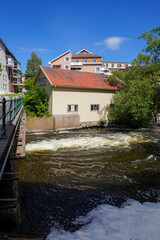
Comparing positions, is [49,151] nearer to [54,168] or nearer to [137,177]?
[54,168]

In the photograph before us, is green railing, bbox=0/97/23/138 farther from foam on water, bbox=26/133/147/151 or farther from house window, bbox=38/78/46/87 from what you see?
house window, bbox=38/78/46/87

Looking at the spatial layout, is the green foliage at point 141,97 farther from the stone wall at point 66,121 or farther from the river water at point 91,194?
the river water at point 91,194

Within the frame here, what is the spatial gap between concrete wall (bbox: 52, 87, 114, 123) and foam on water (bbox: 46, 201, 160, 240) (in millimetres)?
12981

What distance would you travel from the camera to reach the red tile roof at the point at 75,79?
682 inches

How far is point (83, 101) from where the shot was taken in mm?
18547

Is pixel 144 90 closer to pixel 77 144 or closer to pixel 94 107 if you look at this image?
pixel 94 107

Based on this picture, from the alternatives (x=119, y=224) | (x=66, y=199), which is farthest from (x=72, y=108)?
(x=119, y=224)

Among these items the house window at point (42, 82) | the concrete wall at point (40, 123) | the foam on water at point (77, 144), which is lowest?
the foam on water at point (77, 144)

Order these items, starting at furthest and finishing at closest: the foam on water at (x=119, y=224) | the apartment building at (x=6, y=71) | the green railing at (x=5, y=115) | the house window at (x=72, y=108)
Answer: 1. the apartment building at (x=6, y=71)
2. the house window at (x=72, y=108)
3. the green railing at (x=5, y=115)
4. the foam on water at (x=119, y=224)

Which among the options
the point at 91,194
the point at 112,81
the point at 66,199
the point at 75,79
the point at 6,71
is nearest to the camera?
the point at 66,199

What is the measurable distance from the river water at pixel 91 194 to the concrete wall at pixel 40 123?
6144 millimetres

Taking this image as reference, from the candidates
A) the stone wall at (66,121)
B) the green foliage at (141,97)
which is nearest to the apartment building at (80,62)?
the green foliage at (141,97)

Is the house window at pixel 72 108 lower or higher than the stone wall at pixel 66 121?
higher

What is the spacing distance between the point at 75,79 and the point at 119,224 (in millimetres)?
16462
